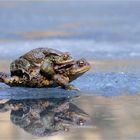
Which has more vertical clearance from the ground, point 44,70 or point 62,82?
point 44,70

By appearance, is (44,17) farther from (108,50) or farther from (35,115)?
(35,115)

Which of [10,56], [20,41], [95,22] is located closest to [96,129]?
[10,56]

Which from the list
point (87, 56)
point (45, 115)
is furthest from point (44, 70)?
point (87, 56)

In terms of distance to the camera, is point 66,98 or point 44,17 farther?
point 44,17

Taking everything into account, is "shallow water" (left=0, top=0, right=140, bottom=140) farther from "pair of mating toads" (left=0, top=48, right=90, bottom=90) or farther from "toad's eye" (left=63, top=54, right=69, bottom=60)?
"toad's eye" (left=63, top=54, right=69, bottom=60)

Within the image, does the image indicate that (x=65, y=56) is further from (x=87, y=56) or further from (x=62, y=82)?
(x=87, y=56)

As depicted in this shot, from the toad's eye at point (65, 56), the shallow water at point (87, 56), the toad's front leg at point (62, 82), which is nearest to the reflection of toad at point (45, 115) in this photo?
the shallow water at point (87, 56)

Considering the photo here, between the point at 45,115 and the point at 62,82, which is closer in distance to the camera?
the point at 45,115
